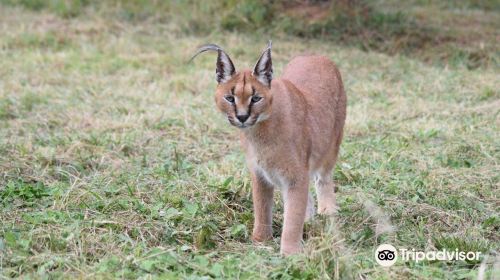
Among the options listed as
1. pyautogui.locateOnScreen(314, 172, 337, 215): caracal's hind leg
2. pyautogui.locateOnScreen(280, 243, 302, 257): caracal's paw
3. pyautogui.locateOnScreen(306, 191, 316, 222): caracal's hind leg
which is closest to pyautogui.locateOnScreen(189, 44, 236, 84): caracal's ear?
pyautogui.locateOnScreen(280, 243, 302, 257): caracal's paw

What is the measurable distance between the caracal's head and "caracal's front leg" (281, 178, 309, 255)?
0.53m

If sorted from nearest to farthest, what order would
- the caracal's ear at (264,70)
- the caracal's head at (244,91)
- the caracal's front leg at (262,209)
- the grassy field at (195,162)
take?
the grassy field at (195,162) < the caracal's head at (244,91) < the caracal's ear at (264,70) < the caracal's front leg at (262,209)

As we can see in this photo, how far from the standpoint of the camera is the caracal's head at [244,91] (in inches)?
205

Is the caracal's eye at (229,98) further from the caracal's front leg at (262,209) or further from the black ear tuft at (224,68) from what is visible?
the caracal's front leg at (262,209)

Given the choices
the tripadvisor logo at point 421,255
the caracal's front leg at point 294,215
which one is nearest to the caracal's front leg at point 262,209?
the caracal's front leg at point 294,215

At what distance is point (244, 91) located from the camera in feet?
17.1

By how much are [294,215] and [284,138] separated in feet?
1.66

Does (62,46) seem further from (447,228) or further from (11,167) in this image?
(447,228)

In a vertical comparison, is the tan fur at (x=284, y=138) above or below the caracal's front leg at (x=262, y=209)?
above

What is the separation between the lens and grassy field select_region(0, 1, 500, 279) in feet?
16.5

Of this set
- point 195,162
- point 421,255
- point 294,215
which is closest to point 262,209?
point 294,215

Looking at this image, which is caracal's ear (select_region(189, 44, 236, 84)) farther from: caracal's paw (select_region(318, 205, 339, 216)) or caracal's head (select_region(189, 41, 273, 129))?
caracal's paw (select_region(318, 205, 339, 216))

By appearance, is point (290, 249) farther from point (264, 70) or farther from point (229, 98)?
point (264, 70)

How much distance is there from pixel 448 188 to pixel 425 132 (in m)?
1.72
